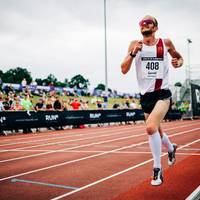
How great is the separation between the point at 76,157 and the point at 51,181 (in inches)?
103

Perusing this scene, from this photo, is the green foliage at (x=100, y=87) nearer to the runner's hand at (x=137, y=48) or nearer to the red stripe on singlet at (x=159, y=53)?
the red stripe on singlet at (x=159, y=53)

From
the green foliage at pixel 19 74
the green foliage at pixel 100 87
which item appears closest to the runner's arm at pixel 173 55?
the green foliage at pixel 19 74

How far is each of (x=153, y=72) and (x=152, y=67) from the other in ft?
0.25

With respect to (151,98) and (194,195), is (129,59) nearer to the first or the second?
(151,98)

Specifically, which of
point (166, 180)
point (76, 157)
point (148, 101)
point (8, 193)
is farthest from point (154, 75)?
point (76, 157)

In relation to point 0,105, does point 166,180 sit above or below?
below

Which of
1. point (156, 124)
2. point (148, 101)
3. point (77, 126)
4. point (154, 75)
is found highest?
point (154, 75)

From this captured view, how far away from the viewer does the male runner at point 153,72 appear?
14.8 ft

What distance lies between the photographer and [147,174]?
5.71 meters

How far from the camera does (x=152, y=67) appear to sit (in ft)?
15.4

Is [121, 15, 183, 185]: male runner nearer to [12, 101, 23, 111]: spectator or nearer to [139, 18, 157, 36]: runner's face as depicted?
[139, 18, 157, 36]: runner's face

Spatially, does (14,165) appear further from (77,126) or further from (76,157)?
(77,126)

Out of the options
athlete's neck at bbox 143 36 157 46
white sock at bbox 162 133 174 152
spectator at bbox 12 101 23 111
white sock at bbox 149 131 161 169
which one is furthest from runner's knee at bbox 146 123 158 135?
spectator at bbox 12 101 23 111

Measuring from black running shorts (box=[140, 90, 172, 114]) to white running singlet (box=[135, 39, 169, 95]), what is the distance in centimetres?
6
